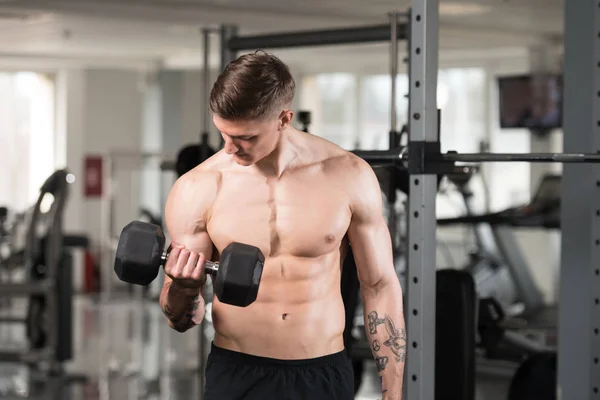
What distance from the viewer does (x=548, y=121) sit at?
8844mm

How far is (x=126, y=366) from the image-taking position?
6395 mm

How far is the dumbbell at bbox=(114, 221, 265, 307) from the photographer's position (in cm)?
173

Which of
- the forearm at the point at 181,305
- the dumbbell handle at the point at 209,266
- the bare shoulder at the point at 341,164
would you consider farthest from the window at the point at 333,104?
the dumbbell handle at the point at 209,266

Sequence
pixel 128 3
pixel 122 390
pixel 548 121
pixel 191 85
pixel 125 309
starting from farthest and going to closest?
pixel 191 85 < pixel 125 309 < pixel 548 121 < pixel 128 3 < pixel 122 390

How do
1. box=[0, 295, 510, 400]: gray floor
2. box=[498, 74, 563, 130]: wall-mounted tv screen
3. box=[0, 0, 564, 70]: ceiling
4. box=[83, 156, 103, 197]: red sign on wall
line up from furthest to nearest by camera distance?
box=[83, 156, 103, 197]: red sign on wall
box=[498, 74, 563, 130]: wall-mounted tv screen
box=[0, 0, 564, 70]: ceiling
box=[0, 295, 510, 400]: gray floor

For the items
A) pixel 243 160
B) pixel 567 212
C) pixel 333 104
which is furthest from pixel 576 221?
pixel 333 104

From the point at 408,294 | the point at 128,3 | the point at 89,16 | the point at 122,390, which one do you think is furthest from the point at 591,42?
the point at 89,16

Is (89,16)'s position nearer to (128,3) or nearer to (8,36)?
(128,3)

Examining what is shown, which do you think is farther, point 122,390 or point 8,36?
point 8,36

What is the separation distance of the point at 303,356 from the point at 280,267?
0.60 ft

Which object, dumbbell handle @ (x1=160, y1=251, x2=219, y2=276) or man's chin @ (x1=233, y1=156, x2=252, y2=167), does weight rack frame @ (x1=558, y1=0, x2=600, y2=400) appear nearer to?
man's chin @ (x1=233, y1=156, x2=252, y2=167)

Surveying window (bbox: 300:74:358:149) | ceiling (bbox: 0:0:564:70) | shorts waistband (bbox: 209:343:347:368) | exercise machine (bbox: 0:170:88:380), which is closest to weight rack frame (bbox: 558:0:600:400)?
shorts waistband (bbox: 209:343:347:368)

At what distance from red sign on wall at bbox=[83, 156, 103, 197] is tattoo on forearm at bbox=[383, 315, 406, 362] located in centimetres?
917

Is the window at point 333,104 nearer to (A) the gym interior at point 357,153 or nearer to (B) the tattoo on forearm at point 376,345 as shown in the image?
(A) the gym interior at point 357,153
